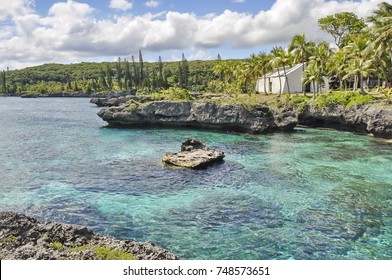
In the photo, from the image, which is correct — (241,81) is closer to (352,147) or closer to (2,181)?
(352,147)

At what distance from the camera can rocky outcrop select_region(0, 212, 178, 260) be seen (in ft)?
34.7

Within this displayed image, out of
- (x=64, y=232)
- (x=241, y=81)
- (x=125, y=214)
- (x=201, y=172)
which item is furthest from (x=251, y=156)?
(x=241, y=81)

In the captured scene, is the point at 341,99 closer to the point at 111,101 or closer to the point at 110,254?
the point at 110,254

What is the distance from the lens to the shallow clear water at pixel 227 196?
17109mm

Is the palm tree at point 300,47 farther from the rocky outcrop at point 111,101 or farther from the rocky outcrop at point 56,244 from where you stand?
the rocky outcrop at point 56,244

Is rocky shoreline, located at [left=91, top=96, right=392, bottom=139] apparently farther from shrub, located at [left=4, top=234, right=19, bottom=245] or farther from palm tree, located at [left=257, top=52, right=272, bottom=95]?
shrub, located at [left=4, top=234, right=19, bottom=245]

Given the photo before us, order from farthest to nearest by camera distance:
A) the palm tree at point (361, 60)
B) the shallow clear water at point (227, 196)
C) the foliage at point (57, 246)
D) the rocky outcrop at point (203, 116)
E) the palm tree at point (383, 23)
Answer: the palm tree at point (361, 60) < the rocky outcrop at point (203, 116) < the palm tree at point (383, 23) < the shallow clear water at point (227, 196) < the foliage at point (57, 246)

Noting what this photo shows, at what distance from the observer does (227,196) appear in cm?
2364

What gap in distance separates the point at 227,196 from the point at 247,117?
2911 cm

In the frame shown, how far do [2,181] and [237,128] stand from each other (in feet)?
108

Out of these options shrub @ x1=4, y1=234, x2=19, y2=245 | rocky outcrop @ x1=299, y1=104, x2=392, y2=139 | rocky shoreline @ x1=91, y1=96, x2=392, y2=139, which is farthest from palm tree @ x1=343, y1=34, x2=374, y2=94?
shrub @ x1=4, y1=234, x2=19, y2=245

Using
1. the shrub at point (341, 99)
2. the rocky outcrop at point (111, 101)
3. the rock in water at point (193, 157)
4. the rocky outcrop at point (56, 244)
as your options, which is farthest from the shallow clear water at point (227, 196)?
the rocky outcrop at point (111, 101)

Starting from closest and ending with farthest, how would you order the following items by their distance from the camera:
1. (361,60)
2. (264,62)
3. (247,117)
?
1. (247,117)
2. (361,60)
3. (264,62)

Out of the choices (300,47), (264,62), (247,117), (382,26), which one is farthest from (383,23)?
(264,62)
